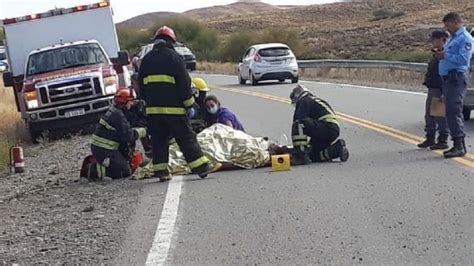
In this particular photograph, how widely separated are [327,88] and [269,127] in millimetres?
11604

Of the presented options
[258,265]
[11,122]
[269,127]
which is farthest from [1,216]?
[11,122]

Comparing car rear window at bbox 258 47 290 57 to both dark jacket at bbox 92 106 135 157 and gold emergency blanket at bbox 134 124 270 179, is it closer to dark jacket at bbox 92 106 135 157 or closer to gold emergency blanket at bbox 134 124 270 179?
gold emergency blanket at bbox 134 124 270 179

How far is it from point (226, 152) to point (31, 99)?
7337 mm

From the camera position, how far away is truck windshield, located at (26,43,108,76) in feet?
61.8

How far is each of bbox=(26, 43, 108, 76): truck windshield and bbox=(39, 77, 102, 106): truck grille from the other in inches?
36.7

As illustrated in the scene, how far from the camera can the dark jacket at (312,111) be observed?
11930 millimetres

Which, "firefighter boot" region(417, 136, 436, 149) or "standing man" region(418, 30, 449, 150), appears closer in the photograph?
"standing man" region(418, 30, 449, 150)

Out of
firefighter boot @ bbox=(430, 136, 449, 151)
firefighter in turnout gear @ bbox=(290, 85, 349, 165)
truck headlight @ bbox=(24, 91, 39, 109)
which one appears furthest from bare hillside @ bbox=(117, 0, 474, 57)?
firefighter in turnout gear @ bbox=(290, 85, 349, 165)

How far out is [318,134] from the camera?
466 inches

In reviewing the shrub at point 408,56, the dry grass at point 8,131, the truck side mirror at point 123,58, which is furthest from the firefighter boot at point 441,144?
the shrub at point 408,56

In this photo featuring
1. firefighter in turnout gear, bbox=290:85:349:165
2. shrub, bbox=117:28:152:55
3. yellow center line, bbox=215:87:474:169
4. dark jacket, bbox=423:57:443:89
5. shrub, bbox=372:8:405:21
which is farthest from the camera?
shrub, bbox=372:8:405:21

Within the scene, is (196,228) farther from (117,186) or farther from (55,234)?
(117,186)

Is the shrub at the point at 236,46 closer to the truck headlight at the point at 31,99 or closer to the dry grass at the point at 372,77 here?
the dry grass at the point at 372,77

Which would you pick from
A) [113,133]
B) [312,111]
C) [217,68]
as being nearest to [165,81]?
[113,133]
